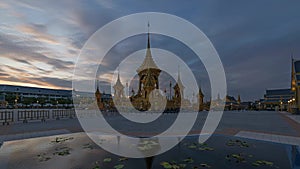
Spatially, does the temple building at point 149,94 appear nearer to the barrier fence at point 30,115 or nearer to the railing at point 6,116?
the barrier fence at point 30,115

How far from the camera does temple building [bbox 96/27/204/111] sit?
44.2 m

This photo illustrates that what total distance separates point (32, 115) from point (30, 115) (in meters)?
0.74

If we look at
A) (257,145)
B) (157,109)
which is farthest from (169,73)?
(257,145)

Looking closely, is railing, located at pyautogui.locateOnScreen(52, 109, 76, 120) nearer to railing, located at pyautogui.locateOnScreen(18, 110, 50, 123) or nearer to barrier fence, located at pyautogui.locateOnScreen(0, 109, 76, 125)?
barrier fence, located at pyautogui.locateOnScreen(0, 109, 76, 125)

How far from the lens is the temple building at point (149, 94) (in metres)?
44.2

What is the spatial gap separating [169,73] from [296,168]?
6320 centimetres

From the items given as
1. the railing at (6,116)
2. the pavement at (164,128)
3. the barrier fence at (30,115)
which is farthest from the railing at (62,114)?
the pavement at (164,128)

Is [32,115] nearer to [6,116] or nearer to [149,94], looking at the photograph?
[6,116]

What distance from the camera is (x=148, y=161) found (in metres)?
6.19

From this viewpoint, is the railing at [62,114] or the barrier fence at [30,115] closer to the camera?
the barrier fence at [30,115]

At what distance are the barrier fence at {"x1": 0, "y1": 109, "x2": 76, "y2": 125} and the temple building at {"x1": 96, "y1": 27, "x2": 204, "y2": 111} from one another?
20.8 meters

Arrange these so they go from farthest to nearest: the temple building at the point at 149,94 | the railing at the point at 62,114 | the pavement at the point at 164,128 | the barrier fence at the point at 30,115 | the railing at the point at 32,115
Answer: the temple building at the point at 149,94 < the railing at the point at 62,114 < the railing at the point at 32,115 < the barrier fence at the point at 30,115 < the pavement at the point at 164,128

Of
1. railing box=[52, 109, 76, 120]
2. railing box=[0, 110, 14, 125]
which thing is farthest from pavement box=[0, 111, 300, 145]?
railing box=[52, 109, 76, 120]

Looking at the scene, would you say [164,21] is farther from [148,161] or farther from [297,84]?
[297,84]
